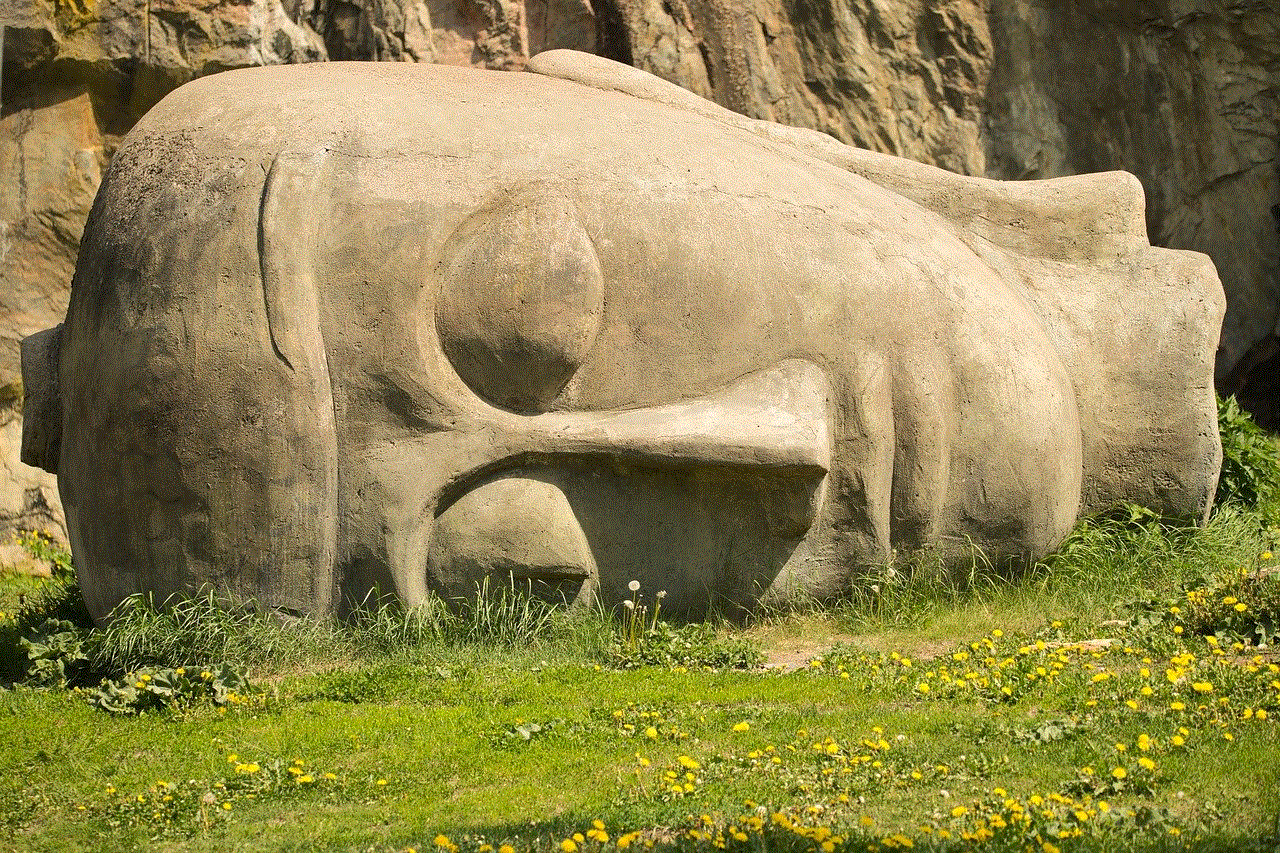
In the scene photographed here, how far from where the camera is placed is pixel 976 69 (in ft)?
37.8

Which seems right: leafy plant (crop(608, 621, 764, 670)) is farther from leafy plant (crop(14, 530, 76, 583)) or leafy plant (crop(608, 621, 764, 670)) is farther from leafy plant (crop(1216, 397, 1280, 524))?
leafy plant (crop(14, 530, 76, 583))

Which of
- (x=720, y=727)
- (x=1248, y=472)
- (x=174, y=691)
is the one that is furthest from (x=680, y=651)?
(x=1248, y=472)

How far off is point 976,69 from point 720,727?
7.74 m

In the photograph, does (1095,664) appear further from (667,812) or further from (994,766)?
(667,812)

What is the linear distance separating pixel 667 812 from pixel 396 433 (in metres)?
2.36

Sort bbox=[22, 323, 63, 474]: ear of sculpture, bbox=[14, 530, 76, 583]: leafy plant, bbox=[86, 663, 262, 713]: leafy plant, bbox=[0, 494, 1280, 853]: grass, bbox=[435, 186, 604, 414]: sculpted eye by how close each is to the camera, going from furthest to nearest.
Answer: bbox=[14, 530, 76, 583]: leafy plant < bbox=[22, 323, 63, 474]: ear of sculpture < bbox=[435, 186, 604, 414]: sculpted eye < bbox=[86, 663, 262, 713]: leafy plant < bbox=[0, 494, 1280, 853]: grass

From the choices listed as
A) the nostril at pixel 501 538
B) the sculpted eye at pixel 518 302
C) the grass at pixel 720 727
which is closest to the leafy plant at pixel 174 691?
the grass at pixel 720 727

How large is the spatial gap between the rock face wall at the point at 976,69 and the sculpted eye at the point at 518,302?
4673 mm

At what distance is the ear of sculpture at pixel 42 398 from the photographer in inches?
253

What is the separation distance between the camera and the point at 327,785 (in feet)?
15.0

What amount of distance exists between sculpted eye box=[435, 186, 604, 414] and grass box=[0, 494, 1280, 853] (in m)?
0.90

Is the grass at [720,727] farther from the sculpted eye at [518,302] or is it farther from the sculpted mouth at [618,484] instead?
the sculpted eye at [518,302]

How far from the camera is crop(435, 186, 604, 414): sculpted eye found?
6047mm

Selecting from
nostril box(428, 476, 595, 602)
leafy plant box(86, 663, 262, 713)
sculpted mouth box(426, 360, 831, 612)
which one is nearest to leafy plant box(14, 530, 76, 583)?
leafy plant box(86, 663, 262, 713)
